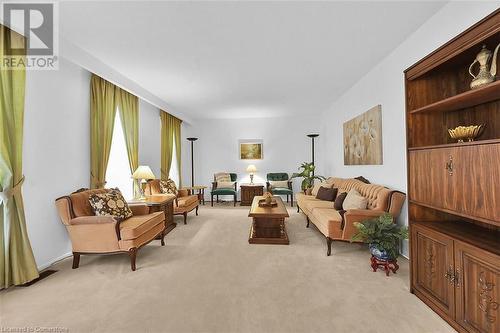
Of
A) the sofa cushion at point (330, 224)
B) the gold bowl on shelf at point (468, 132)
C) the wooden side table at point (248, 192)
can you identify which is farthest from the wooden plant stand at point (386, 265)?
the wooden side table at point (248, 192)

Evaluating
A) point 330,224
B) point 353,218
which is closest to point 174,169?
point 330,224

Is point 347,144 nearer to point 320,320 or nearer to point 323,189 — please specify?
→ point 323,189

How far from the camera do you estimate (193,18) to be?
2.41 meters

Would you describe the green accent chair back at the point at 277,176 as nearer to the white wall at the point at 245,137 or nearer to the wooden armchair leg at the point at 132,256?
the white wall at the point at 245,137

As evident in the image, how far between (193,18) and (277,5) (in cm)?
91

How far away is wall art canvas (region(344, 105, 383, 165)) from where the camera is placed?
3.76 metres

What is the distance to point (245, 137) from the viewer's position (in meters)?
7.94

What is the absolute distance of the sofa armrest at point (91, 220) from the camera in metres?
2.74

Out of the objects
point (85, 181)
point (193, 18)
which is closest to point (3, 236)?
point (85, 181)

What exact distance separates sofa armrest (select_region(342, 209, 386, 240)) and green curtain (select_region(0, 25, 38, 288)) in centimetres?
378

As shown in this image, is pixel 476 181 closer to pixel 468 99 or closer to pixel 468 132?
pixel 468 132
